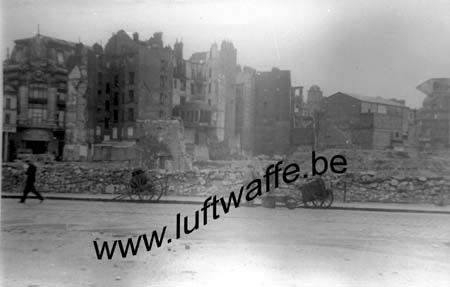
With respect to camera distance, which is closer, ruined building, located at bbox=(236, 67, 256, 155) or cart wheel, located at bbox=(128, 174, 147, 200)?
ruined building, located at bbox=(236, 67, 256, 155)

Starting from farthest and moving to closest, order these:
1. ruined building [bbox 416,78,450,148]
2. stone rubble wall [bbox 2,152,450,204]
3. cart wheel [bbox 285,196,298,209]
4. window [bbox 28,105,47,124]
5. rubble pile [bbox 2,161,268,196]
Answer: cart wheel [bbox 285,196,298,209] → window [bbox 28,105,47,124] → rubble pile [bbox 2,161,268,196] → stone rubble wall [bbox 2,152,450,204] → ruined building [bbox 416,78,450,148]

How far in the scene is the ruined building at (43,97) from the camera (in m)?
9.06

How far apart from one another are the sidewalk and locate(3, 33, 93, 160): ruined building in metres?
1.25

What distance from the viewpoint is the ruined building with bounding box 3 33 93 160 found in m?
9.06

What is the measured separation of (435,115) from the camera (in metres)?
8.27

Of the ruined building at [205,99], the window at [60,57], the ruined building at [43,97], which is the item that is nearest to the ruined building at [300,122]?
the ruined building at [205,99]

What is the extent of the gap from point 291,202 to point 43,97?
6151mm

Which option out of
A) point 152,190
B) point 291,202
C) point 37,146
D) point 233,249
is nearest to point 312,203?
point 291,202

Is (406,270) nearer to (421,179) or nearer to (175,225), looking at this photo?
(421,179)

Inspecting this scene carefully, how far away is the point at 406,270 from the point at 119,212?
599 centimetres

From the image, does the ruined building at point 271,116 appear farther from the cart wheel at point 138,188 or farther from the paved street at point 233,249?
the cart wheel at point 138,188

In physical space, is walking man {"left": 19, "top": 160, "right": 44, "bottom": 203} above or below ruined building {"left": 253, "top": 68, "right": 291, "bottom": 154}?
below

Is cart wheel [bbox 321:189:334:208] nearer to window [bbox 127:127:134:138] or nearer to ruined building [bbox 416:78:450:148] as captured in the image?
ruined building [bbox 416:78:450:148]

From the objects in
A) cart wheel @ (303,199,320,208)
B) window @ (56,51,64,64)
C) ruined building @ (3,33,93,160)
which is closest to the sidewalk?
cart wheel @ (303,199,320,208)
